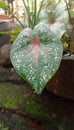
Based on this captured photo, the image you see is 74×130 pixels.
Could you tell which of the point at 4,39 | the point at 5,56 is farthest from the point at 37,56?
the point at 4,39

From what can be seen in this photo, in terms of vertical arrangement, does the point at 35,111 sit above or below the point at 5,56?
below

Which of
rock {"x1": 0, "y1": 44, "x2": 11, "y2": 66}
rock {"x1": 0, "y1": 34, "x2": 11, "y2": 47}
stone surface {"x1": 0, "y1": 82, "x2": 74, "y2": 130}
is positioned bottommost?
stone surface {"x1": 0, "y1": 82, "x2": 74, "y2": 130}

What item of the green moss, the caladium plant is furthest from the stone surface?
the caladium plant

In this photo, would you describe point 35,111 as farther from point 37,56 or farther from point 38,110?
point 37,56

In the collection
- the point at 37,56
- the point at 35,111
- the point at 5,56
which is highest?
the point at 37,56

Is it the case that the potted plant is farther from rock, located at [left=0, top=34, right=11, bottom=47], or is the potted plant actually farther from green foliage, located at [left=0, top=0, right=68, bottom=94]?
rock, located at [left=0, top=34, right=11, bottom=47]

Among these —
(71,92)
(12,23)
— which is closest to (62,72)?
(71,92)
